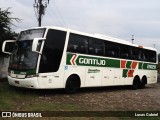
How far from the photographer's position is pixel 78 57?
17.0 metres

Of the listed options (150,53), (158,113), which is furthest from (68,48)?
(150,53)

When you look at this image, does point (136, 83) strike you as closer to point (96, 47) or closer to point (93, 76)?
point (93, 76)

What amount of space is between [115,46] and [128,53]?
1886 mm

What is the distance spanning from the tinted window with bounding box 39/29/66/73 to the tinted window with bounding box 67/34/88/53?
54 cm

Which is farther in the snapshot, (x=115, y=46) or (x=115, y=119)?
(x=115, y=46)

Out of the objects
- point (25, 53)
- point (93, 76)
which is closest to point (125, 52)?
point (93, 76)

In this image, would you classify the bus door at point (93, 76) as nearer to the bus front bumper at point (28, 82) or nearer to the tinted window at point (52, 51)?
the tinted window at point (52, 51)

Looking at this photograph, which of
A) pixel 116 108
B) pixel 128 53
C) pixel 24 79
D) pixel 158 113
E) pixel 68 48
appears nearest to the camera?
pixel 158 113

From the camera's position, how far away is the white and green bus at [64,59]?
15172 millimetres

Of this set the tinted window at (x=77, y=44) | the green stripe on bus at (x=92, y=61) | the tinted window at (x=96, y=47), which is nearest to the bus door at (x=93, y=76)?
the green stripe on bus at (x=92, y=61)

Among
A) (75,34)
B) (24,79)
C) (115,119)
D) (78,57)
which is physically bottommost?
(115,119)

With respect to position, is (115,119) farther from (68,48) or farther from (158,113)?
(68,48)

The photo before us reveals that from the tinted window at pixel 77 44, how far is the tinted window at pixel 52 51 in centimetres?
54

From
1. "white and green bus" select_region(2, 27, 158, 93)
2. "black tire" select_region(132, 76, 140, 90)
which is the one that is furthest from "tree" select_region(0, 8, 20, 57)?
"black tire" select_region(132, 76, 140, 90)
